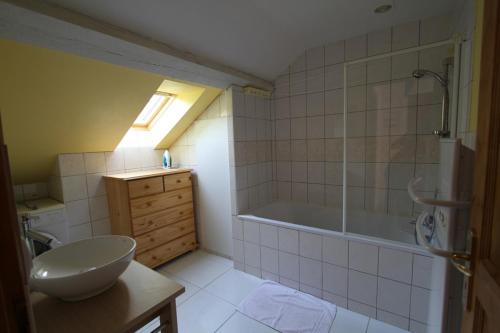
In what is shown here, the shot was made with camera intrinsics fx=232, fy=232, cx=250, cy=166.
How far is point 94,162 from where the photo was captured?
235 centimetres

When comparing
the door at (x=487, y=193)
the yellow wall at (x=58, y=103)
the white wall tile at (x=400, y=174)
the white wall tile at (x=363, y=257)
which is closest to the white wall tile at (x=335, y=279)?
the white wall tile at (x=363, y=257)

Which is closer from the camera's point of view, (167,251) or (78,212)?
(78,212)

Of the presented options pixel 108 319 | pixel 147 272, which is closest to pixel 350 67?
pixel 147 272

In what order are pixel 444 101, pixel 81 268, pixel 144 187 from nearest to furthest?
pixel 81 268 < pixel 444 101 < pixel 144 187

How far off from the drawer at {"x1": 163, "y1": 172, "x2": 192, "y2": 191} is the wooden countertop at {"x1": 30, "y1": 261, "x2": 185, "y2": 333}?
1568 millimetres

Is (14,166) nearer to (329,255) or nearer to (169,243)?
(169,243)

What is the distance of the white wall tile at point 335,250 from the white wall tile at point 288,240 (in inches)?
9.6

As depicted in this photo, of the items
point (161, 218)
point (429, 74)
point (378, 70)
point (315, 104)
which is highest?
point (378, 70)

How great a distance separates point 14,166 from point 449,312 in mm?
2973

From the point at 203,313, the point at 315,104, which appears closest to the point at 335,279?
the point at 203,313

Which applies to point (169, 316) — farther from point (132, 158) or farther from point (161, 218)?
point (132, 158)

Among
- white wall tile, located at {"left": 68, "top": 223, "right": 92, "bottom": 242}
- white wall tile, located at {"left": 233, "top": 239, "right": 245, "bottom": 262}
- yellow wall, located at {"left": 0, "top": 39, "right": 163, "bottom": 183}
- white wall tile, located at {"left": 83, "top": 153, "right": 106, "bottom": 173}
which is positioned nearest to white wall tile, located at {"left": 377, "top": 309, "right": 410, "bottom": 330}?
white wall tile, located at {"left": 233, "top": 239, "right": 245, "bottom": 262}

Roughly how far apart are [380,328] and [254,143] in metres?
1.90

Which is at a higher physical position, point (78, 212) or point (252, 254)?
point (78, 212)
